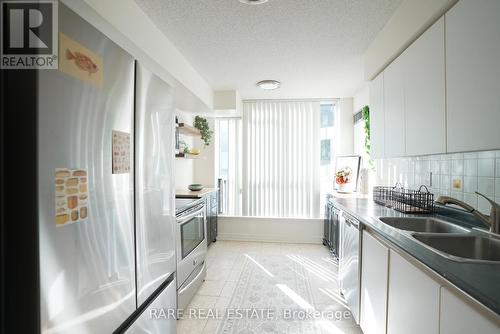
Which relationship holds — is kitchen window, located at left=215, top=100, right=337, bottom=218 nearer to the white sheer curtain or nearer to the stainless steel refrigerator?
the white sheer curtain

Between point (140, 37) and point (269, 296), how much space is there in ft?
8.29

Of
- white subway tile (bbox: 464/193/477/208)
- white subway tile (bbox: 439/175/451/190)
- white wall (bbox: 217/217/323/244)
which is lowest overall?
white wall (bbox: 217/217/323/244)

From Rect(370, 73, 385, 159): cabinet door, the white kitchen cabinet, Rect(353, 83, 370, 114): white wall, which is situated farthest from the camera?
Rect(353, 83, 370, 114): white wall

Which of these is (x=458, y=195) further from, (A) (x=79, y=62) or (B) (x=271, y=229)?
(B) (x=271, y=229)

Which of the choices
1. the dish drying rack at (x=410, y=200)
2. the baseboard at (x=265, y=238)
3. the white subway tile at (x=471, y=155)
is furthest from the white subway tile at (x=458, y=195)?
the baseboard at (x=265, y=238)

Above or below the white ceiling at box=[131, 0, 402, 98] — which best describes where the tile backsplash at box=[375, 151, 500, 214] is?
below

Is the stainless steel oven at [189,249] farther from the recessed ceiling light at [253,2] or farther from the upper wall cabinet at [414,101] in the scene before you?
the upper wall cabinet at [414,101]

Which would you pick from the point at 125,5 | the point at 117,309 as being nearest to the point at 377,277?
the point at 117,309

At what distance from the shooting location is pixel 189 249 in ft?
7.48

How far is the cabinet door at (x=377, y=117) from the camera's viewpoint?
2.23 meters

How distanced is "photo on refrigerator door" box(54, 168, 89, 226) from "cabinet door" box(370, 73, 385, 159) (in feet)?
7.41

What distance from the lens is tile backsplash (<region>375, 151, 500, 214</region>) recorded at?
4.91ft

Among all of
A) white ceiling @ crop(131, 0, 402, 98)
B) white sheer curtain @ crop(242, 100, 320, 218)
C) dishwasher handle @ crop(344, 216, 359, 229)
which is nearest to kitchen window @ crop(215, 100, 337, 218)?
white sheer curtain @ crop(242, 100, 320, 218)

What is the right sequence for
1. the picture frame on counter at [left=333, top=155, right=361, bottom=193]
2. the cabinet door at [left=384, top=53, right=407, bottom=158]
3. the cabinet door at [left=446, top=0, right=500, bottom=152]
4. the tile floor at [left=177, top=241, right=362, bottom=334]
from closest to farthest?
the cabinet door at [left=446, top=0, right=500, bottom=152], the cabinet door at [left=384, top=53, right=407, bottom=158], the tile floor at [left=177, top=241, right=362, bottom=334], the picture frame on counter at [left=333, top=155, right=361, bottom=193]
